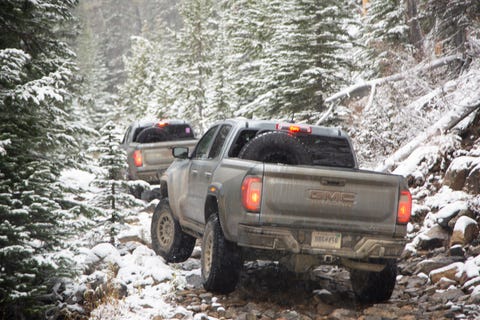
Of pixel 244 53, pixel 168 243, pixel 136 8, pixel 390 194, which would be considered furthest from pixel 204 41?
pixel 136 8

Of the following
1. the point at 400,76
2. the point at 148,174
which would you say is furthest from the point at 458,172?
the point at 148,174

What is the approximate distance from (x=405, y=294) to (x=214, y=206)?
2887 millimetres

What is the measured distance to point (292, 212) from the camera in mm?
6234

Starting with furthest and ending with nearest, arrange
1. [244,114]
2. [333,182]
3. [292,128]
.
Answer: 1. [244,114]
2. [292,128]
3. [333,182]

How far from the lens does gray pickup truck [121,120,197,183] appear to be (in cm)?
1477

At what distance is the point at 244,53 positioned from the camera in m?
32.2

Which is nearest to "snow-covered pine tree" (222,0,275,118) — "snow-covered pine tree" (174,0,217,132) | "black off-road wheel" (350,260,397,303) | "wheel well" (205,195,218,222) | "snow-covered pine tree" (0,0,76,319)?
"snow-covered pine tree" (174,0,217,132)

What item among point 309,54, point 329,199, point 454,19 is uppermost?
point 454,19

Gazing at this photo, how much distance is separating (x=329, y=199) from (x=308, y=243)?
0.55 meters

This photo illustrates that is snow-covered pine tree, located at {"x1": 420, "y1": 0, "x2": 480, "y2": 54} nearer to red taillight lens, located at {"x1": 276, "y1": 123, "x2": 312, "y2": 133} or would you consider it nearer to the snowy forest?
the snowy forest

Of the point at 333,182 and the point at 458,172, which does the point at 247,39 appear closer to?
the point at 458,172

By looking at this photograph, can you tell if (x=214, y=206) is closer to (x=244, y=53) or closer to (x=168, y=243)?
(x=168, y=243)

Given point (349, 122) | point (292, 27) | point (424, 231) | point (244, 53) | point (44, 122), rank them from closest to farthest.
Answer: point (44, 122), point (424, 231), point (349, 122), point (292, 27), point (244, 53)

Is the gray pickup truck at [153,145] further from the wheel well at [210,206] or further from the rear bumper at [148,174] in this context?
the wheel well at [210,206]
